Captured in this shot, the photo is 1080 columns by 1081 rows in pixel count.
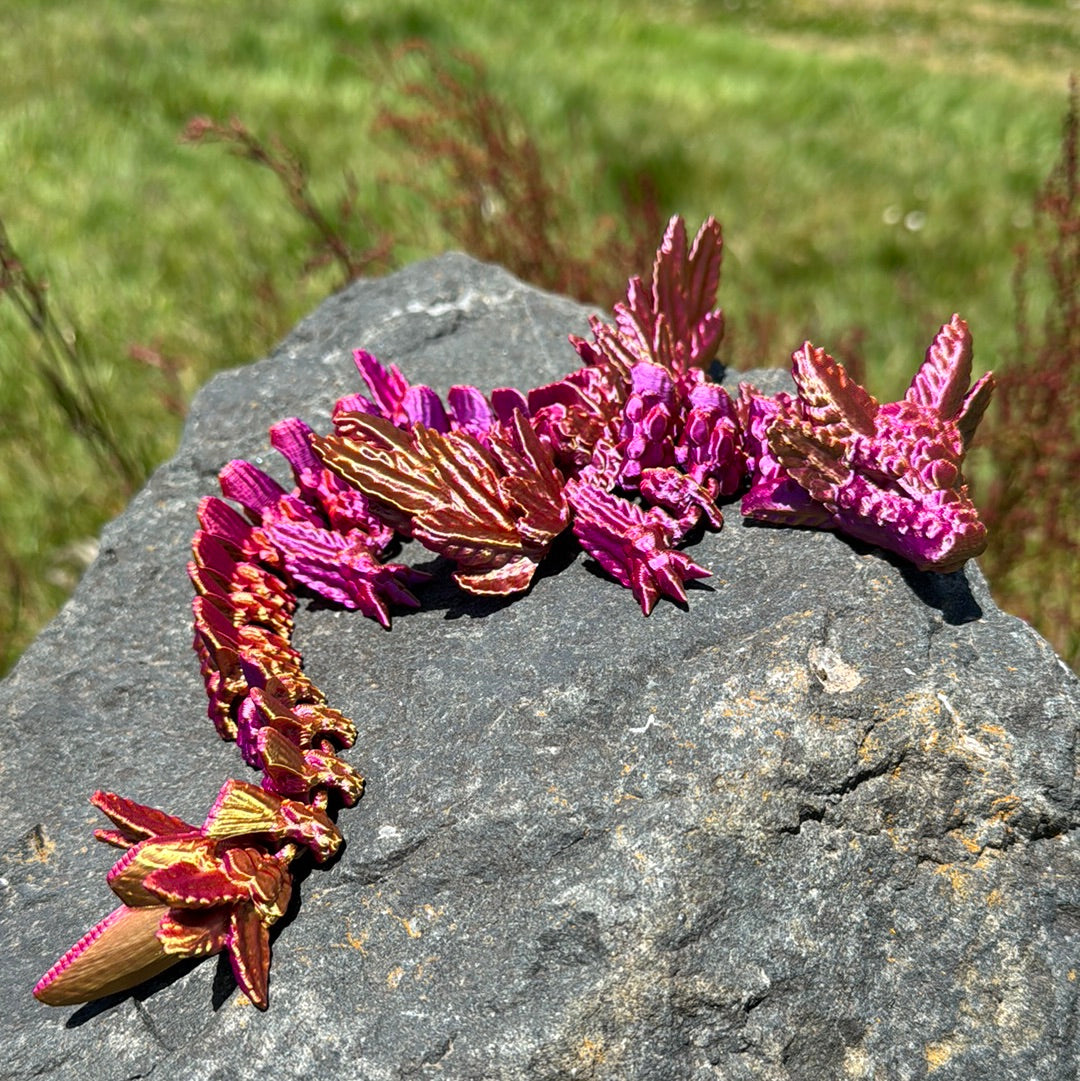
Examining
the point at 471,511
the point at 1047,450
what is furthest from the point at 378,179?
the point at 471,511

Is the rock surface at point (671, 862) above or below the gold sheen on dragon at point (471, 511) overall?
below

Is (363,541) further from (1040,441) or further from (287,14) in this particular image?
(287,14)

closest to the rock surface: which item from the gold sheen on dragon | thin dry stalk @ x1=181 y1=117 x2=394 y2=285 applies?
the gold sheen on dragon

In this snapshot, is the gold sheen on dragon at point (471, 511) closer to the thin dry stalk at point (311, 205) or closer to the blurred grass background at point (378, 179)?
the thin dry stalk at point (311, 205)

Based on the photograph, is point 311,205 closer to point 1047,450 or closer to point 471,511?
point 471,511

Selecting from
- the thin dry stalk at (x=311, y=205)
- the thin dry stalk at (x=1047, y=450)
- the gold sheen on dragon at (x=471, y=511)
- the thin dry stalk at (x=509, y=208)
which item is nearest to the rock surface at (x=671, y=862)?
the gold sheen on dragon at (x=471, y=511)
